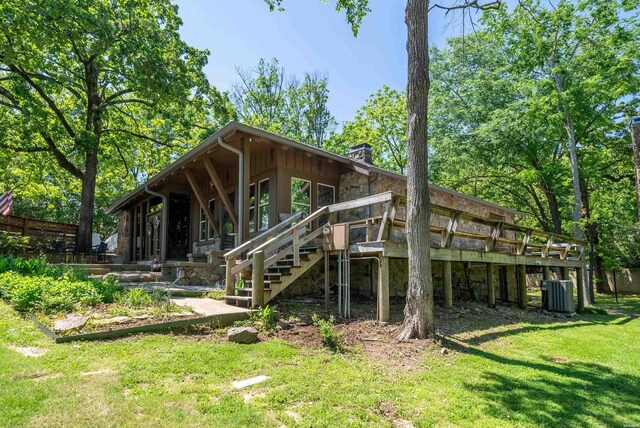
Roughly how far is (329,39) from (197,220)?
7.73 meters

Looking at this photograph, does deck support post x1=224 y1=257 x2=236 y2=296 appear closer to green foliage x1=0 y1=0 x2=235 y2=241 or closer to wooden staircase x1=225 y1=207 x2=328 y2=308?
wooden staircase x1=225 y1=207 x2=328 y2=308

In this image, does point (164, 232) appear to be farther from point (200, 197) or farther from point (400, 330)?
point (400, 330)

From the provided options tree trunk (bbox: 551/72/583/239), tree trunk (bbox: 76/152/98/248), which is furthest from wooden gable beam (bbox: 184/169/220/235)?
tree trunk (bbox: 551/72/583/239)

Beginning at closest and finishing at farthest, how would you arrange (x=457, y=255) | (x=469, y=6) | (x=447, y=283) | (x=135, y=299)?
1. (x=135, y=299)
2. (x=469, y=6)
3. (x=457, y=255)
4. (x=447, y=283)

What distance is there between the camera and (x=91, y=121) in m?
16.2

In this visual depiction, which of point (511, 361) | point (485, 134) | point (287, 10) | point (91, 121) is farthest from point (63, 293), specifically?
point (485, 134)

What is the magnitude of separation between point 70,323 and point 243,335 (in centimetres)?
227

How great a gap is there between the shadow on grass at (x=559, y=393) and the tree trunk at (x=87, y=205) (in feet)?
51.5

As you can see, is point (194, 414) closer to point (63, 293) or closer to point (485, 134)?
point (63, 293)

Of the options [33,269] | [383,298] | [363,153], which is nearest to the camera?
[383,298]

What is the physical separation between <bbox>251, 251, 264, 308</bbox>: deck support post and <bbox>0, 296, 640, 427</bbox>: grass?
50.5 inches

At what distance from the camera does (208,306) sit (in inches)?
257

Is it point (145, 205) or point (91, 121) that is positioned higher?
point (91, 121)

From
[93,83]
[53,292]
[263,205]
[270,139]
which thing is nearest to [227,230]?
[263,205]
